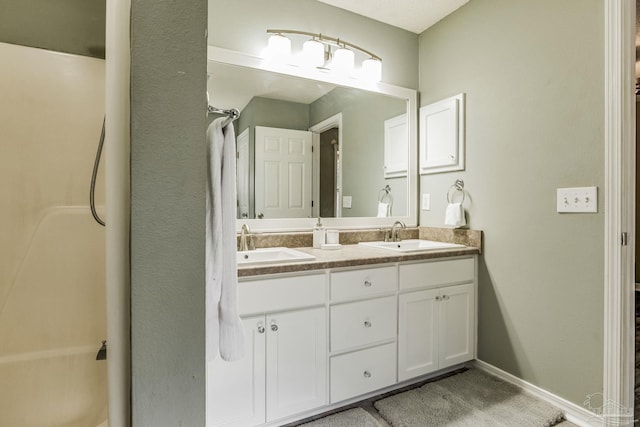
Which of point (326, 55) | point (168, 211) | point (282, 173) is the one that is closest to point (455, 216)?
point (282, 173)

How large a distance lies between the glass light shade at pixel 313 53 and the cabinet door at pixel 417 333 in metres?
1.52

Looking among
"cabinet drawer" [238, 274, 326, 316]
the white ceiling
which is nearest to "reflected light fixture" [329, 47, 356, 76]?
the white ceiling

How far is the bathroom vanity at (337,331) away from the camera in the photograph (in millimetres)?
1330

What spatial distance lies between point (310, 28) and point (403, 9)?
2.21 ft

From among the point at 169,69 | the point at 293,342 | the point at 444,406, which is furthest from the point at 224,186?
the point at 444,406

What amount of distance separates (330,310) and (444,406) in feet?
2.62

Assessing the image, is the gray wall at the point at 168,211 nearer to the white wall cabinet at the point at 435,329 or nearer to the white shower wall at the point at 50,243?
the white shower wall at the point at 50,243

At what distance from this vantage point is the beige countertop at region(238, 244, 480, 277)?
1.33 m

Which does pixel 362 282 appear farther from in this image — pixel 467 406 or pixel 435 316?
pixel 467 406

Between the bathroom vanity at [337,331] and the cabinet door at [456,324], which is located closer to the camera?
the bathroom vanity at [337,331]

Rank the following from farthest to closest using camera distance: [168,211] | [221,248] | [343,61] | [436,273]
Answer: [343,61]
[436,273]
[221,248]
[168,211]

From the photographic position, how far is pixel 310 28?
2.01 meters

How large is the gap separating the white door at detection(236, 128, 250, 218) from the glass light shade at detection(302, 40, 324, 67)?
1.96 ft

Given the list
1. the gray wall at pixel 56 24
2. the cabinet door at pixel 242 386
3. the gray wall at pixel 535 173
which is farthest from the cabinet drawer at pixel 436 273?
the gray wall at pixel 56 24
